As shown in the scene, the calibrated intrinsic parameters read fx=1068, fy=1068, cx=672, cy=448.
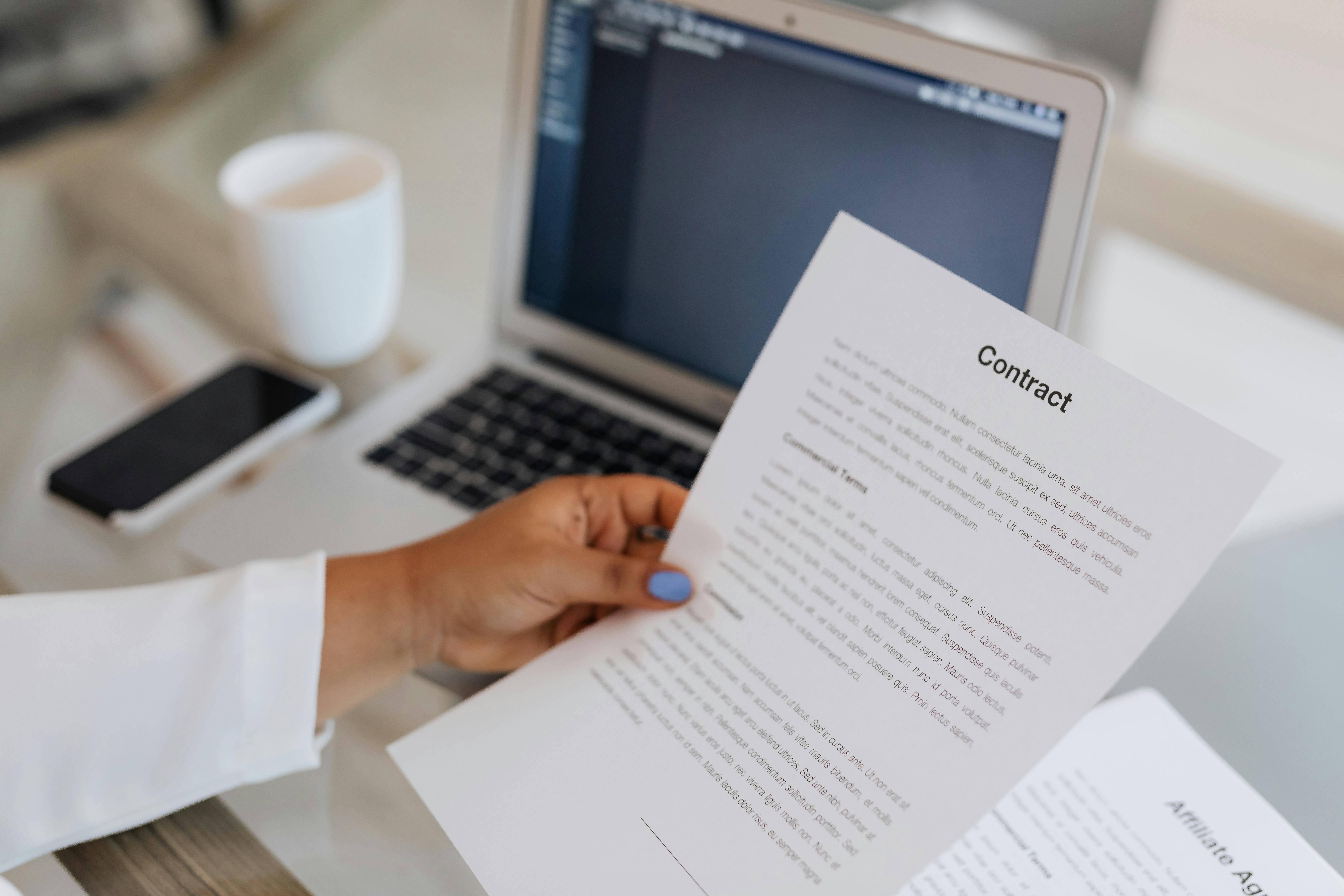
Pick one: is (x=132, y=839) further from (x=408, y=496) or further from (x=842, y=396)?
(x=842, y=396)

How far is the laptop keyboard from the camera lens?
0.73 m

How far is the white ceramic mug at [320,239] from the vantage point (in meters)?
0.79

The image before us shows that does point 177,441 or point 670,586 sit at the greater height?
point 670,586

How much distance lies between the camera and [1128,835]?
508mm

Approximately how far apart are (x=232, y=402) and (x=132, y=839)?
370 mm

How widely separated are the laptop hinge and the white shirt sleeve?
0.30m

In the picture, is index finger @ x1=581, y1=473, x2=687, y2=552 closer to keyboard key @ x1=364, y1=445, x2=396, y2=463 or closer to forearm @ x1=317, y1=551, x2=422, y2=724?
forearm @ x1=317, y1=551, x2=422, y2=724

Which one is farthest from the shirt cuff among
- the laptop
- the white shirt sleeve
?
the laptop

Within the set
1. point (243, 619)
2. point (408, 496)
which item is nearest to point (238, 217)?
point (408, 496)
